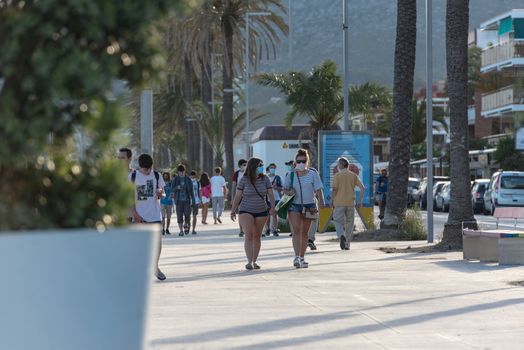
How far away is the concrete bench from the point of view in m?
19.5

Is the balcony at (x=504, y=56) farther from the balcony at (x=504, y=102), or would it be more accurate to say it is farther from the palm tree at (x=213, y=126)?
the palm tree at (x=213, y=126)

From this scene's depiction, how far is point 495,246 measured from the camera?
65.4ft

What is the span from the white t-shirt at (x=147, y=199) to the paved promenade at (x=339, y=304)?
87 centimetres

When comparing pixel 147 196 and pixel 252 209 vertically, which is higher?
pixel 147 196

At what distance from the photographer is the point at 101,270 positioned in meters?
4.94

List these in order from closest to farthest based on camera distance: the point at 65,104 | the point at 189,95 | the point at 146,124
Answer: the point at 65,104
the point at 146,124
the point at 189,95

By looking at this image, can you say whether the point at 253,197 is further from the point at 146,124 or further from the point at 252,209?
the point at 146,124

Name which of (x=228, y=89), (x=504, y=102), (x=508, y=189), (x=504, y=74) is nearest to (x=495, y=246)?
(x=508, y=189)

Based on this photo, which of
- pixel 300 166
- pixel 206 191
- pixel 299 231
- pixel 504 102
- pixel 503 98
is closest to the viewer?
pixel 299 231

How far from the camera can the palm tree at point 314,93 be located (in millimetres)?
47906

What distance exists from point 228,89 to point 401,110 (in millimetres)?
27450

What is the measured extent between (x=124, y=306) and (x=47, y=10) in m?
1.20

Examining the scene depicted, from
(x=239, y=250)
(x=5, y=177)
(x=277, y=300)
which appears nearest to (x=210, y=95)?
(x=239, y=250)

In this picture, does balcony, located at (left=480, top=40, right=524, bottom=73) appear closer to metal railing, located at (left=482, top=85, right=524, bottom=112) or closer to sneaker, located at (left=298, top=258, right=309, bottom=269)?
metal railing, located at (left=482, top=85, right=524, bottom=112)
